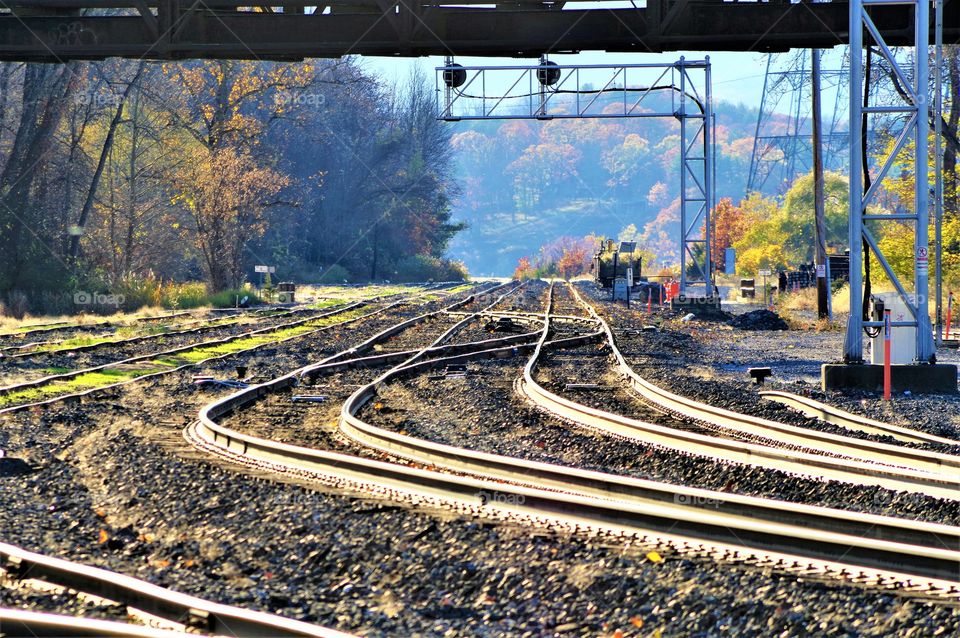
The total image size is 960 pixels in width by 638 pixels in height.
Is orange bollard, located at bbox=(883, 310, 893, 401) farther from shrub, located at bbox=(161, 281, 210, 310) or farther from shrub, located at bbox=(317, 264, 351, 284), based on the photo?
shrub, located at bbox=(317, 264, 351, 284)

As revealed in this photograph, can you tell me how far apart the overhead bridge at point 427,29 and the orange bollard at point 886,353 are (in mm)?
5584

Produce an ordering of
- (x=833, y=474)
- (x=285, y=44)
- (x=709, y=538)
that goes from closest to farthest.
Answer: (x=709, y=538)
(x=833, y=474)
(x=285, y=44)

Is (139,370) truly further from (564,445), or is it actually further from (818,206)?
(818,206)

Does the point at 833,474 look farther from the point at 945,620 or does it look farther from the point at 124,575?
the point at 124,575

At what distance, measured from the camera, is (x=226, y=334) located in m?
25.9

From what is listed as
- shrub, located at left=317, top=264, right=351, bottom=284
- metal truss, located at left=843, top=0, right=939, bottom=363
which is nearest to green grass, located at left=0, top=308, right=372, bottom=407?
metal truss, located at left=843, top=0, right=939, bottom=363

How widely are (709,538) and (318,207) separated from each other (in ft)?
283

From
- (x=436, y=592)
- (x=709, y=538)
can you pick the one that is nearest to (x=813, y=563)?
(x=709, y=538)

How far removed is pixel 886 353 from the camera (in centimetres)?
1481

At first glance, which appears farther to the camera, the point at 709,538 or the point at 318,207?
the point at 318,207

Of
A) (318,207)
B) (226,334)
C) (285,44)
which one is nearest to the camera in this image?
(285,44)

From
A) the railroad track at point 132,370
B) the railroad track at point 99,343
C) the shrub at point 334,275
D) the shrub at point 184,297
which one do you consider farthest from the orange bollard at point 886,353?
the shrub at point 334,275

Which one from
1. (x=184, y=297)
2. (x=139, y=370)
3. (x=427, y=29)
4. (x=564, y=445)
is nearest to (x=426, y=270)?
(x=184, y=297)

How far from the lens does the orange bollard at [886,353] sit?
14.7 m
